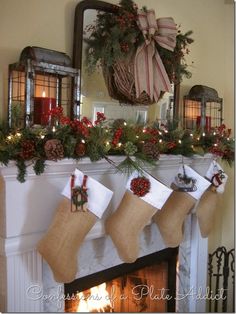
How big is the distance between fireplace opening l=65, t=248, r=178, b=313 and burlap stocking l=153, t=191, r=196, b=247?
0.27m

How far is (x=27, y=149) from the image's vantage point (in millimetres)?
1090

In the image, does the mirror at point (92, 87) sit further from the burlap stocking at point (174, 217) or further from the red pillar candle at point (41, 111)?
the burlap stocking at point (174, 217)

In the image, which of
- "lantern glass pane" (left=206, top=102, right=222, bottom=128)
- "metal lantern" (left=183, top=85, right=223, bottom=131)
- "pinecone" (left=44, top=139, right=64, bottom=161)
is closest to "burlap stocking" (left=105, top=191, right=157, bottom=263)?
"pinecone" (left=44, top=139, right=64, bottom=161)

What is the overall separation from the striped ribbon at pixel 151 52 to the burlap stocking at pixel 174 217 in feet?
1.66

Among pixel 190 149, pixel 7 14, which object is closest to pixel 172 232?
pixel 190 149

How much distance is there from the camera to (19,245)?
1179 mm

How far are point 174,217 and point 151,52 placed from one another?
30.5 inches

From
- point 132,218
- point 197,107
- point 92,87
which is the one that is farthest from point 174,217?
point 197,107

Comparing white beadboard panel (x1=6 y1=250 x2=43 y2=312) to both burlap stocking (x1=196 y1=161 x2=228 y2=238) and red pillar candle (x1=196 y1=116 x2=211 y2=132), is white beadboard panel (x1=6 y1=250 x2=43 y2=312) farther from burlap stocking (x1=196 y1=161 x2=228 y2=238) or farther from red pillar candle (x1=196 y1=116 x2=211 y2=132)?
A: red pillar candle (x1=196 y1=116 x2=211 y2=132)

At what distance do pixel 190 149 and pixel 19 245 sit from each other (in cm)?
92

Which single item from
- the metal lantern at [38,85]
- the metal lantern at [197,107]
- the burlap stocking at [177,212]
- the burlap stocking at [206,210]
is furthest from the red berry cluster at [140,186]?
the metal lantern at [197,107]

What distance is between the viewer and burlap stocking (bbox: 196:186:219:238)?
1750 millimetres

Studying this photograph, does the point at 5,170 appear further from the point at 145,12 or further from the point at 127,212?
the point at 145,12

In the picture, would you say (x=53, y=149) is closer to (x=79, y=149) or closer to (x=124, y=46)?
(x=79, y=149)
